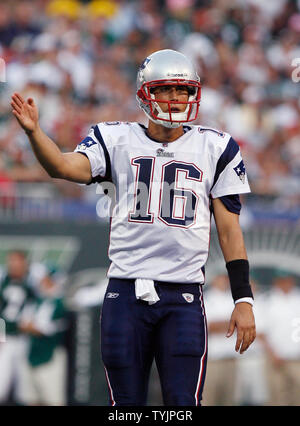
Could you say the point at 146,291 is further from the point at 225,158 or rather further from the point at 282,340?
the point at 282,340

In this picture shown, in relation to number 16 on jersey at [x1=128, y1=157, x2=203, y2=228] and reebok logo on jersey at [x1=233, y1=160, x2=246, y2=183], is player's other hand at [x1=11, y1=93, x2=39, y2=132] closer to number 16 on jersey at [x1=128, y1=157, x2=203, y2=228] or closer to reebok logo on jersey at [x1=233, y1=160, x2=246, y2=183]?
number 16 on jersey at [x1=128, y1=157, x2=203, y2=228]

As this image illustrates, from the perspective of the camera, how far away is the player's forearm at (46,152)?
329 centimetres

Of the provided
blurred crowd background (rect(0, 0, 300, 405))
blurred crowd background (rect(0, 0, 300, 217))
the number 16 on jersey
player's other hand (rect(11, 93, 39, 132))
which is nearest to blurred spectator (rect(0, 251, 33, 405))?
blurred crowd background (rect(0, 0, 300, 405))

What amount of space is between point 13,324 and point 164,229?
13.5 ft

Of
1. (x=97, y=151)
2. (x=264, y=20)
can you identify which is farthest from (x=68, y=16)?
(x=97, y=151)

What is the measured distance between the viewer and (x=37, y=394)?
745cm

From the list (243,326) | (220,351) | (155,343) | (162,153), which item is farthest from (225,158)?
(220,351)

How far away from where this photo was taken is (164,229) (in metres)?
3.61

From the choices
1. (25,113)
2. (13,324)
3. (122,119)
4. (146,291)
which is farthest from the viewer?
(122,119)

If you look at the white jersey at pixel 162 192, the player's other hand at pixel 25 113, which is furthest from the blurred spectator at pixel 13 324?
the player's other hand at pixel 25 113

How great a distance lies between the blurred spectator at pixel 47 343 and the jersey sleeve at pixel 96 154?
3822mm

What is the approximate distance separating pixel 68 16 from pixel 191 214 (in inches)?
296

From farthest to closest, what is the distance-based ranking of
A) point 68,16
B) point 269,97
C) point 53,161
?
point 68,16, point 269,97, point 53,161
